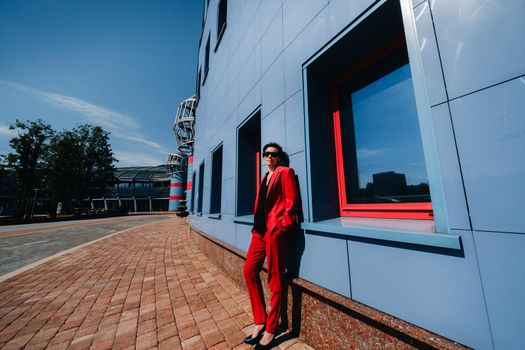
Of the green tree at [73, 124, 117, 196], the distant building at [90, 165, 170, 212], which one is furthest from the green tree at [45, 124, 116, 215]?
the distant building at [90, 165, 170, 212]

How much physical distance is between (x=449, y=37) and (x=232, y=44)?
5.06 metres

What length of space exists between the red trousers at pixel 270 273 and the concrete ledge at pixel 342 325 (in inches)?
9.0

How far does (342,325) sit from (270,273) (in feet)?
2.45

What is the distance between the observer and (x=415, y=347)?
1.17 m

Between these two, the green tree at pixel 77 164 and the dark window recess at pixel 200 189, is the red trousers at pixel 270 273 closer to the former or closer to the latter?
the dark window recess at pixel 200 189

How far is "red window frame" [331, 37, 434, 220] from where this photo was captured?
1545 mm

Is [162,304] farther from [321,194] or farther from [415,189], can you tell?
[415,189]

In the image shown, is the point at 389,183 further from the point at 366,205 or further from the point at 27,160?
the point at 27,160

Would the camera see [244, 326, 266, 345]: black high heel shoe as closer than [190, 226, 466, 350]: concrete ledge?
No

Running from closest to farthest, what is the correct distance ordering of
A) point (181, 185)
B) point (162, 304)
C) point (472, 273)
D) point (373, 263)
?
point (472, 273) → point (373, 263) → point (162, 304) → point (181, 185)

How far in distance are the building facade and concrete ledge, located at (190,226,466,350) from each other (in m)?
0.07

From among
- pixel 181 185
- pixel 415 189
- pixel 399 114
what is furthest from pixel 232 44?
pixel 181 185

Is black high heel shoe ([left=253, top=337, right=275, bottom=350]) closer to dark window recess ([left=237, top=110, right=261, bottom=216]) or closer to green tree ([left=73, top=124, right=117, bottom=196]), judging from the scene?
dark window recess ([left=237, top=110, right=261, bottom=216])

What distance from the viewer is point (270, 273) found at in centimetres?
199
